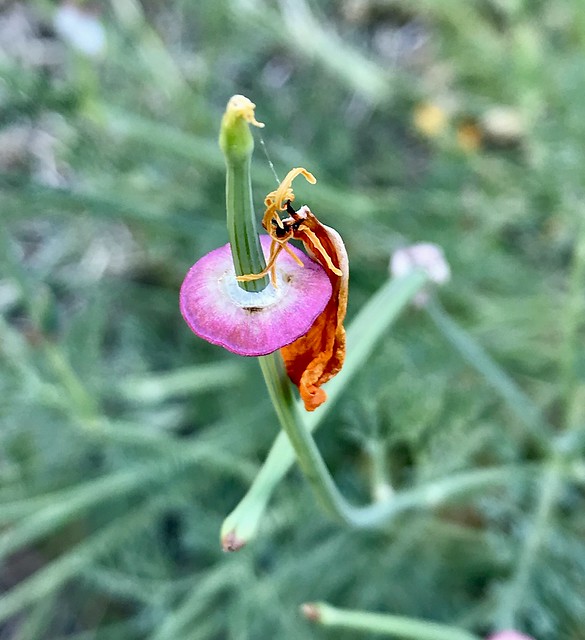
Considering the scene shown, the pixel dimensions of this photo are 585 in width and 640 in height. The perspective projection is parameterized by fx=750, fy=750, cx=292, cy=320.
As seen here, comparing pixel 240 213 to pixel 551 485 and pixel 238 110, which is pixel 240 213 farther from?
pixel 551 485

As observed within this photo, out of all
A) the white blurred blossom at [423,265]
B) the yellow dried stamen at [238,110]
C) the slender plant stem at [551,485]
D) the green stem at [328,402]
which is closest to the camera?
the yellow dried stamen at [238,110]

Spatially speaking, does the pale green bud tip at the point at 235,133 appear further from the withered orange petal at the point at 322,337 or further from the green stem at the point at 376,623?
the green stem at the point at 376,623

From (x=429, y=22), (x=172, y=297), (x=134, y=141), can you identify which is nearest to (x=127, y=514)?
(x=172, y=297)

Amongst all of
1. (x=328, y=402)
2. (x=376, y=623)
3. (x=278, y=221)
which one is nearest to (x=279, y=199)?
(x=278, y=221)

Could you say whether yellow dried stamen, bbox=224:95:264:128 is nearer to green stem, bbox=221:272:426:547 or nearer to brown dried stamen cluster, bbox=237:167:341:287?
brown dried stamen cluster, bbox=237:167:341:287

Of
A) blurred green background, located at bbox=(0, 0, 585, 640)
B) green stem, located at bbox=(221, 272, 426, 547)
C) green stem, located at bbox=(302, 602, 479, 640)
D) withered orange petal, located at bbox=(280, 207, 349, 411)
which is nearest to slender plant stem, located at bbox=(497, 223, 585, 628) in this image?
blurred green background, located at bbox=(0, 0, 585, 640)

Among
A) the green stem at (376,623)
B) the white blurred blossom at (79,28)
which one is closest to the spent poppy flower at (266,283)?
the green stem at (376,623)

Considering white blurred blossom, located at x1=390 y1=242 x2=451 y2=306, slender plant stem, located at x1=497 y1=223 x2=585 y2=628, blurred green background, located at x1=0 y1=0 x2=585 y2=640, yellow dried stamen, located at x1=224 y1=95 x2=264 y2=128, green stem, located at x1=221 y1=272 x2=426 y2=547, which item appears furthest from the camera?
blurred green background, located at x1=0 y1=0 x2=585 y2=640

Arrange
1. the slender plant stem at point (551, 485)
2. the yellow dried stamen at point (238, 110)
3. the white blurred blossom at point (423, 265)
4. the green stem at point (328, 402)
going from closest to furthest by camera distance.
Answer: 1. the yellow dried stamen at point (238, 110)
2. the green stem at point (328, 402)
3. the white blurred blossom at point (423, 265)
4. the slender plant stem at point (551, 485)
